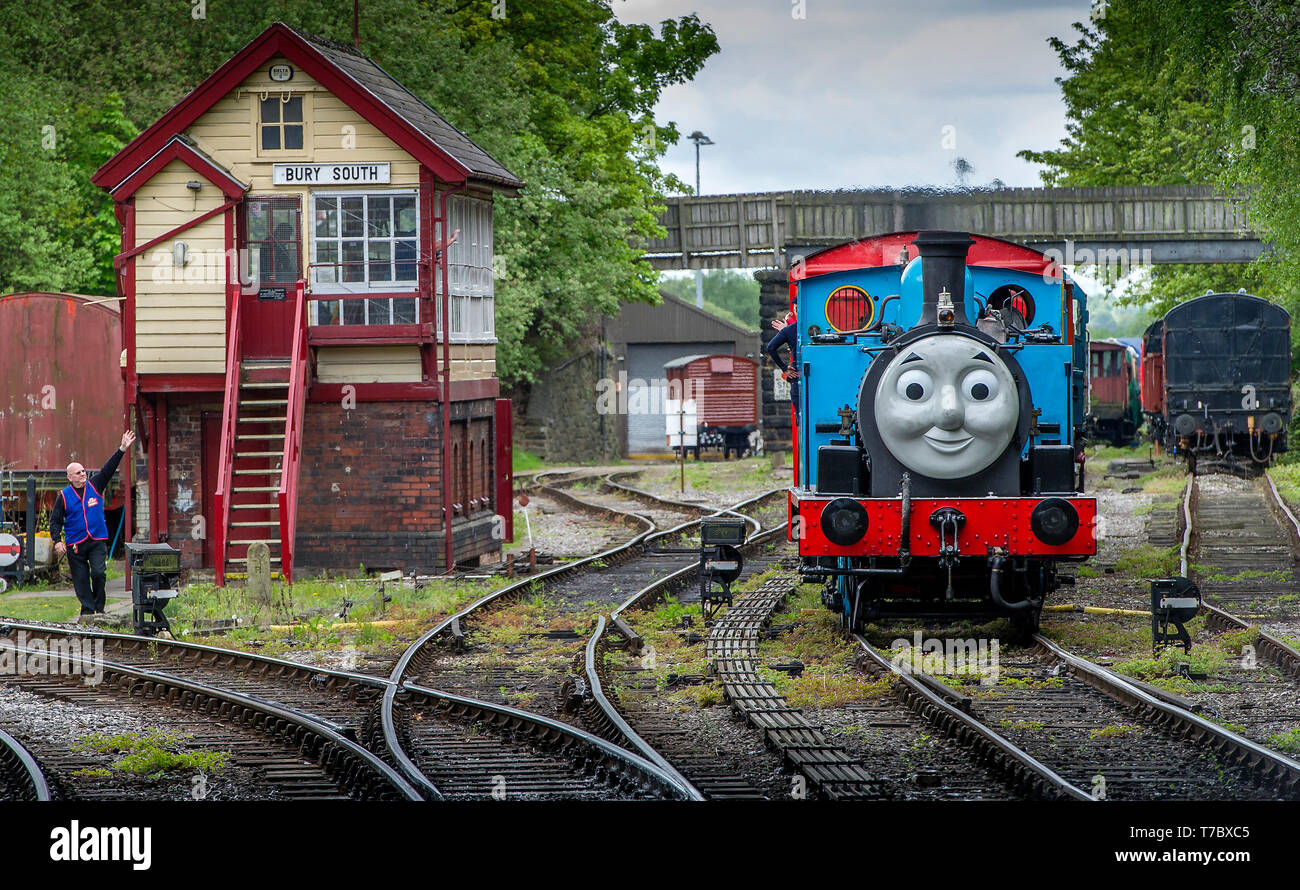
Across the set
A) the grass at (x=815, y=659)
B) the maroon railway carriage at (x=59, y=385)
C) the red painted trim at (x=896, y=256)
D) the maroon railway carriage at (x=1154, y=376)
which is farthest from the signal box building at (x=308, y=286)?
the maroon railway carriage at (x=1154, y=376)

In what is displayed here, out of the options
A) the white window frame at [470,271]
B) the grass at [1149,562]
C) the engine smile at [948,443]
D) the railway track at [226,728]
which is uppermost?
the white window frame at [470,271]

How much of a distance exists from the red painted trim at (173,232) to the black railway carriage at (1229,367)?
1913 cm

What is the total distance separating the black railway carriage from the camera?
28672 millimetres

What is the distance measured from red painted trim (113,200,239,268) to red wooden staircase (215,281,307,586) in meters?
1.11

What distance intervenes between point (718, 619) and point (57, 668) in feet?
18.4

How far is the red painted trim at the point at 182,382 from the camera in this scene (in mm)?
→ 17375

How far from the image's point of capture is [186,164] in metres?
17.3

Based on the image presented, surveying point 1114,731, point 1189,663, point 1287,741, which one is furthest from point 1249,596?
point 1287,741

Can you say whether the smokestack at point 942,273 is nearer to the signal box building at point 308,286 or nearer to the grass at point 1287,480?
the signal box building at point 308,286

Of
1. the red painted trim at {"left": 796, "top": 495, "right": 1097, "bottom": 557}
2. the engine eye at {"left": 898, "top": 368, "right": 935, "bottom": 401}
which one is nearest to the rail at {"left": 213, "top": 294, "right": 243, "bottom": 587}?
the red painted trim at {"left": 796, "top": 495, "right": 1097, "bottom": 557}

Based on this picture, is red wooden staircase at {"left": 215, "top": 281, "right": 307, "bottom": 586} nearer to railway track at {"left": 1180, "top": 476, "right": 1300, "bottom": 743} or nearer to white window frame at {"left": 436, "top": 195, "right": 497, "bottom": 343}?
white window frame at {"left": 436, "top": 195, "right": 497, "bottom": 343}

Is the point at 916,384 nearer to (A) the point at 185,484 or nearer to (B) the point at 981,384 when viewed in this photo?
(B) the point at 981,384
